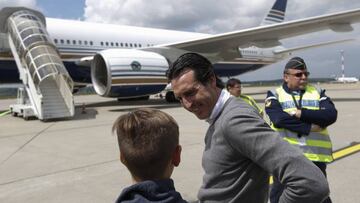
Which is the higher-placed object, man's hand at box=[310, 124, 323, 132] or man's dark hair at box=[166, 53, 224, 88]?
man's dark hair at box=[166, 53, 224, 88]

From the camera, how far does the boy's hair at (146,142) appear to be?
1.26m

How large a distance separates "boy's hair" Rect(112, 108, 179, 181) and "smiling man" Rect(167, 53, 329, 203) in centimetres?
27

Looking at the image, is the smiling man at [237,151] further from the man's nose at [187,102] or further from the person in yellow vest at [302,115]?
the person in yellow vest at [302,115]

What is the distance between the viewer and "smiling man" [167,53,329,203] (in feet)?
4.36

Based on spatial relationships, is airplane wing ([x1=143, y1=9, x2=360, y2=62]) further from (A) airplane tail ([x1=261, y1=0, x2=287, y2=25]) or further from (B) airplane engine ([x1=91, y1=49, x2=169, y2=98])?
(A) airplane tail ([x1=261, y1=0, x2=287, y2=25])

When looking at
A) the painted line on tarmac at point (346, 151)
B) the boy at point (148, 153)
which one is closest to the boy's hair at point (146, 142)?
the boy at point (148, 153)

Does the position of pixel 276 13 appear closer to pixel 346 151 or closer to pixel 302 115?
pixel 346 151

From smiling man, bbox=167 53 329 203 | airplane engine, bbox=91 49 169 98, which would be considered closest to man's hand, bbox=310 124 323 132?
smiling man, bbox=167 53 329 203

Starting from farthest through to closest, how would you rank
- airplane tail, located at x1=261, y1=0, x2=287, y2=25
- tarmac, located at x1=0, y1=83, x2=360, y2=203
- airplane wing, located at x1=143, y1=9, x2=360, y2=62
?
1. airplane tail, located at x1=261, y1=0, x2=287, y2=25
2. airplane wing, located at x1=143, y1=9, x2=360, y2=62
3. tarmac, located at x1=0, y1=83, x2=360, y2=203

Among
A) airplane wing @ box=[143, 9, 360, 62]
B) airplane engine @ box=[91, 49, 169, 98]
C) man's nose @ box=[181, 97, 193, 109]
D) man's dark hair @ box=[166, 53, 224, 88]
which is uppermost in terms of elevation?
man's dark hair @ box=[166, 53, 224, 88]

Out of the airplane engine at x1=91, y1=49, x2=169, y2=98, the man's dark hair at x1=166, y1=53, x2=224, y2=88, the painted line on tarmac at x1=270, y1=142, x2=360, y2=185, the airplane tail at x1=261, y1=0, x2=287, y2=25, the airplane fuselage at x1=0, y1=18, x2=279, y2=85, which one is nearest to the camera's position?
the man's dark hair at x1=166, y1=53, x2=224, y2=88

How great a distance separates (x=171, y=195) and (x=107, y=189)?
9.92 ft

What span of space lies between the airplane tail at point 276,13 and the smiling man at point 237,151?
973 inches

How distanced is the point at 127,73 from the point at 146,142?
38.6 ft
